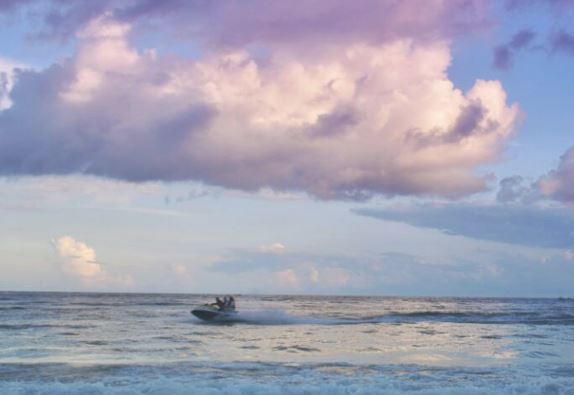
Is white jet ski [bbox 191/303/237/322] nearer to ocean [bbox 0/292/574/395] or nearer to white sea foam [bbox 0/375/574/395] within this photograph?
ocean [bbox 0/292/574/395]

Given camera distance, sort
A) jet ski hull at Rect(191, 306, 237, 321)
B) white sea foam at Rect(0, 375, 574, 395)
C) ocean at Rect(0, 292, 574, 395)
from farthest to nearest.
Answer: jet ski hull at Rect(191, 306, 237, 321) → ocean at Rect(0, 292, 574, 395) → white sea foam at Rect(0, 375, 574, 395)

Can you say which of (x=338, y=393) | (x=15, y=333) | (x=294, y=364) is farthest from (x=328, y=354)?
(x=15, y=333)

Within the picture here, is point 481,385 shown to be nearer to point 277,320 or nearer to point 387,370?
point 387,370

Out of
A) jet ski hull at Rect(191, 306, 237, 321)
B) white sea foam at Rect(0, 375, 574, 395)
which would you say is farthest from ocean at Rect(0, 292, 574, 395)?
jet ski hull at Rect(191, 306, 237, 321)

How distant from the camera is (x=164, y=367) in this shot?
1054 inches

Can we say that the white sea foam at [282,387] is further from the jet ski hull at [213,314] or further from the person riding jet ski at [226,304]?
the person riding jet ski at [226,304]

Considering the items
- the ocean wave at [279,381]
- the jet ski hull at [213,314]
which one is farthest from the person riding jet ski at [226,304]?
the ocean wave at [279,381]

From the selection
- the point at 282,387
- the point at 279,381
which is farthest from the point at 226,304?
the point at 282,387

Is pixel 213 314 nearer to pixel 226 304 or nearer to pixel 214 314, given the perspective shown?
pixel 214 314

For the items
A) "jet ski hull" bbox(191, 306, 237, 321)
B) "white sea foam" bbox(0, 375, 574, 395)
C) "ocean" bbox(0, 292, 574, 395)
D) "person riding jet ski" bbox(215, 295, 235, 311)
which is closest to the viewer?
"white sea foam" bbox(0, 375, 574, 395)

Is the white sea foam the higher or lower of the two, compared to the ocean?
higher

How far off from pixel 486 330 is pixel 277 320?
19.5m

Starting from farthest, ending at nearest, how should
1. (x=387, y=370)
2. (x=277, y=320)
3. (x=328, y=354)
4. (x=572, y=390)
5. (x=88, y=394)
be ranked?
(x=277, y=320) < (x=328, y=354) < (x=387, y=370) < (x=572, y=390) < (x=88, y=394)

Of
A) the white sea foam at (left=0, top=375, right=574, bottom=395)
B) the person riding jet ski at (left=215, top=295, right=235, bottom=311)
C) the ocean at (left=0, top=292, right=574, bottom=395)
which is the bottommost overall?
the ocean at (left=0, top=292, right=574, bottom=395)
